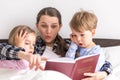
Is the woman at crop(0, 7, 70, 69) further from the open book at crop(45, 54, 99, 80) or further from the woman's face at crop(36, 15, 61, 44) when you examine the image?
the open book at crop(45, 54, 99, 80)

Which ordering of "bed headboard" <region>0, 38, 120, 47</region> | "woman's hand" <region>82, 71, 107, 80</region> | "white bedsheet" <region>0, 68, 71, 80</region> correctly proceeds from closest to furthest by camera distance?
"white bedsheet" <region>0, 68, 71, 80</region>, "woman's hand" <region>82, 71, 107, 80</region>, "bed headboard" <region>0, 38, 120, 47</region>

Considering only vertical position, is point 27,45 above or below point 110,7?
below

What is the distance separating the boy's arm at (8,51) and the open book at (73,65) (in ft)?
0.73

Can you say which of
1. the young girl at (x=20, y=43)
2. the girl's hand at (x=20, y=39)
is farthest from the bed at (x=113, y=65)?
the girl's hand at (x=20, y=39)

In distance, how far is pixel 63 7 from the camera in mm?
2115

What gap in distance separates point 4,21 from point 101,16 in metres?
0.77

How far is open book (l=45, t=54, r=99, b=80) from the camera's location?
4.26ft

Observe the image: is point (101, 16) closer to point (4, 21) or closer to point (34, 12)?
point (34, 12)

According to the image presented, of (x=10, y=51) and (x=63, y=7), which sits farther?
(x=63, y=7)

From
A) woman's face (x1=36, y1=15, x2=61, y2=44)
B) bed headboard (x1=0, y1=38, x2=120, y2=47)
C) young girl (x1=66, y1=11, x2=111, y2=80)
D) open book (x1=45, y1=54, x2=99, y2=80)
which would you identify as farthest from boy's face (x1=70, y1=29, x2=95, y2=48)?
bed headboard (x1=0, y1=38, x2=120, y2=47)

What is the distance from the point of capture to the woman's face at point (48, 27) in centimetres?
179

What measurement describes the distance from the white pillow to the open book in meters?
0.47

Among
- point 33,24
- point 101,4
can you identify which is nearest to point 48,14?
point 33,24

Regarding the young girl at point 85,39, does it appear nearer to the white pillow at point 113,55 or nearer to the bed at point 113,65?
the bed at point 113,65
